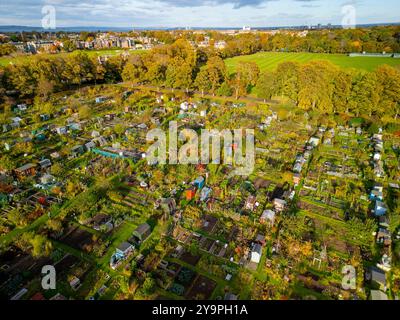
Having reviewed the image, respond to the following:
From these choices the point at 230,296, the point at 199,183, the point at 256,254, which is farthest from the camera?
the point at 199,183

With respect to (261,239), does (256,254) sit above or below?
below

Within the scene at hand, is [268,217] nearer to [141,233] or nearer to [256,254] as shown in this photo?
[256,254]

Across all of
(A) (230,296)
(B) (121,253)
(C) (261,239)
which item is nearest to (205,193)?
(C) (261,239)

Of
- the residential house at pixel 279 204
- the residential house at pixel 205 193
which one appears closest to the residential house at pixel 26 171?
the residential house at pixel 205 193

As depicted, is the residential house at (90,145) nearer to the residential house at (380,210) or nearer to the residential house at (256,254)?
the residential house at (256,254)

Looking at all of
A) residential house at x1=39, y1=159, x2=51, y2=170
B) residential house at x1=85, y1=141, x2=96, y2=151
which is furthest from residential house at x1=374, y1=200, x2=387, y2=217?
residential house at x1=39, y1=159, x2=51, y2=170

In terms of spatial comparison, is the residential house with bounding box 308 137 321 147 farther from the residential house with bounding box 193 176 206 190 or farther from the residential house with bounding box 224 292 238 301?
the residential house with bounding box 224 292 238 301

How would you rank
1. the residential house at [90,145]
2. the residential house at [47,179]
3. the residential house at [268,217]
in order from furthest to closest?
1. the residential house at [90,145]
2. the residential house at [47,179]
3. the residential house at [268,217]

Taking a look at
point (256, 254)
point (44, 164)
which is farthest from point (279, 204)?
point (44, 164)

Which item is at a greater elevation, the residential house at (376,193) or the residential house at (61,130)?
the residential house at (61,130)

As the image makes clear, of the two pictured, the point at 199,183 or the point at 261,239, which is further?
the point at 199,183

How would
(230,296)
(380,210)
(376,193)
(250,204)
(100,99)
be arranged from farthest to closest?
(100,99), (376,193), (250,204), (380,210), (230,296)

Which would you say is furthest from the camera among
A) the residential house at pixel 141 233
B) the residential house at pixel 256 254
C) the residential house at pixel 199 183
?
the residential house at pixel 199 183

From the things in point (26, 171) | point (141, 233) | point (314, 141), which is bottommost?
point (141, 233)
